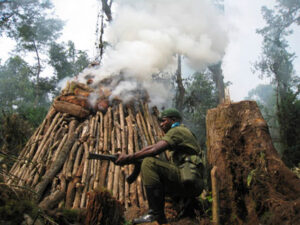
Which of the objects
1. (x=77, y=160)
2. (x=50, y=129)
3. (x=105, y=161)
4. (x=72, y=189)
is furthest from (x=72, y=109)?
(x=72, y=189)

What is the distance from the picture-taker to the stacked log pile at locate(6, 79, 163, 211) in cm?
397

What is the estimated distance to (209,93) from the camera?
1650cm

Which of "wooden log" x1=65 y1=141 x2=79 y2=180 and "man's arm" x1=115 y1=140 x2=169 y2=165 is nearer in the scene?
"man's arm" x1=115 y1=140 x2=169 y2=165

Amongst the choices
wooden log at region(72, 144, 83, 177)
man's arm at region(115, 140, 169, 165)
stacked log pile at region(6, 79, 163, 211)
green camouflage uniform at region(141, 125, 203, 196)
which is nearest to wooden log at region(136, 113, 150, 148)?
stacked log pile at region(6, 79, 163, 211)

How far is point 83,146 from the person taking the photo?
189 inches

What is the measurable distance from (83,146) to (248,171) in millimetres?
3363

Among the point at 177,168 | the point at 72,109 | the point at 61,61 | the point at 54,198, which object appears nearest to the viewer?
the point at 177,168

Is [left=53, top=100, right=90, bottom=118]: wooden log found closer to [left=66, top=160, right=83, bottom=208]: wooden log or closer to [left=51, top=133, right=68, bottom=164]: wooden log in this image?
[left=51, top=133, right=68, bottom=164]: wooden log

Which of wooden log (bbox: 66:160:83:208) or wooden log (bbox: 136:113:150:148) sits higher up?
wooden log (bbox: 136:113:150:148)

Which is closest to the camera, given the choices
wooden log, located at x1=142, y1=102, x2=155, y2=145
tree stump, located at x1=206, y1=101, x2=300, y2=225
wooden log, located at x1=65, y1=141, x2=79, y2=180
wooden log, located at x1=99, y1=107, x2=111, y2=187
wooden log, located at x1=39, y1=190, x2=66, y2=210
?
tree stump, located at x1=206, y1=101, x2=300, y2=225

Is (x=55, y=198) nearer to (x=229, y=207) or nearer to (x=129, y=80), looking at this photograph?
(x=229, y=207)

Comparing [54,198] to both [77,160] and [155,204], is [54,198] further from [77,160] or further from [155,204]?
[155,204]

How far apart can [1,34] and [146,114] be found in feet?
48.0

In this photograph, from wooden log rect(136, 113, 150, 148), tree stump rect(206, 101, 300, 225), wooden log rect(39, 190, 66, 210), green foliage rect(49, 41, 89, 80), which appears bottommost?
wooden log rect(39, 190, 66, 210)
